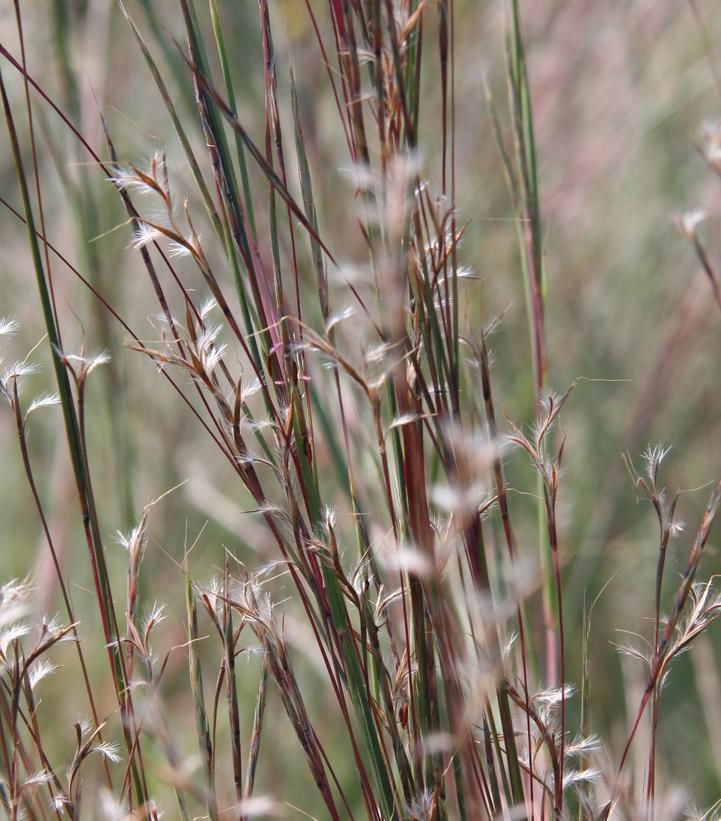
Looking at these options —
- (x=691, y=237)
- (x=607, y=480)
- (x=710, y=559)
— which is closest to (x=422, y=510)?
(x=691, y=237)

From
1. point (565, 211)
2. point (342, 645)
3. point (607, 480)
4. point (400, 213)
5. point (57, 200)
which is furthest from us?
point (565, 211)

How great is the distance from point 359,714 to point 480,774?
0.07 m

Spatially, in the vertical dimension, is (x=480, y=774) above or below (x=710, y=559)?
above

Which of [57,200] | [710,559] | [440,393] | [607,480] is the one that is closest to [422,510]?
[440,393]

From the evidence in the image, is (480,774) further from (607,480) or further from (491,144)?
(491,144)

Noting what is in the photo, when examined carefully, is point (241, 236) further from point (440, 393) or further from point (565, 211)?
point (565, 211)

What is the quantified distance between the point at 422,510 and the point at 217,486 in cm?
109

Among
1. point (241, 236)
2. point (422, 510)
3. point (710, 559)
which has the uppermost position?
point (241, 236)

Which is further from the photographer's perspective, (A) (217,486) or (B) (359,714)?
(A) (217,486)

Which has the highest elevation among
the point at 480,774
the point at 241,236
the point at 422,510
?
the point at 241,236

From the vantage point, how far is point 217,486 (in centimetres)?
141

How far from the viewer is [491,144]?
1439 millimetres

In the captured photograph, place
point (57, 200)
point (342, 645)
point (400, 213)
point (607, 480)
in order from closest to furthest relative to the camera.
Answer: point (400, 213), point (342, 645), point (607, 480), point (57, 200)

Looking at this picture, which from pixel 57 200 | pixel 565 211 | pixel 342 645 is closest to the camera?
pixel 342 645
